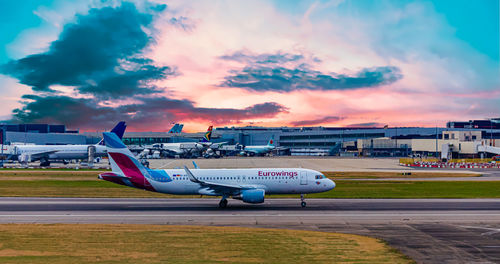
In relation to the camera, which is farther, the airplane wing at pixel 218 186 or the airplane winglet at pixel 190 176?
the airplane wing at pixel 218 186

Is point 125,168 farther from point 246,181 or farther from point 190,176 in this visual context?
point 246,181

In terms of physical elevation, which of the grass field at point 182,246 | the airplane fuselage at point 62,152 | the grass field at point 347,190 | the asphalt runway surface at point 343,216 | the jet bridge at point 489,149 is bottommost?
the grass field at point 182,246

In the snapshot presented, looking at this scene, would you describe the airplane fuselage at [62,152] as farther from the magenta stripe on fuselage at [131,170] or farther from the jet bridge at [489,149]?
the jet bridge at [489,149]

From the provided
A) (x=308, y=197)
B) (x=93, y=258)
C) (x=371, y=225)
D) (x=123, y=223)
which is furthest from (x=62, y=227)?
(x=308, y=197)

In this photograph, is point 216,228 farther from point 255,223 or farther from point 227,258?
point 227,258

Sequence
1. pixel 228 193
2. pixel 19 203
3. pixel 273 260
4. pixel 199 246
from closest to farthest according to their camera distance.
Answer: pixel 273 260 < pixel 199 246 < pixel 228 193 < pixel 19 203

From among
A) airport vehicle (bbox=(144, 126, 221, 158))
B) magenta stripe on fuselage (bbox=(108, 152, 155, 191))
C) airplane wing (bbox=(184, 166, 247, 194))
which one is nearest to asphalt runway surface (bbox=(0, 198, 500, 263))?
airplane wing (bbox=(184, 166, 247, 194))

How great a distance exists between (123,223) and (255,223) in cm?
933

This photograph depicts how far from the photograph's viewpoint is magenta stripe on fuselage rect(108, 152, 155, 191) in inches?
1506

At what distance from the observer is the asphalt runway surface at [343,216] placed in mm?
23891

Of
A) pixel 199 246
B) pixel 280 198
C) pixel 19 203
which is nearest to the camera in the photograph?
pixel 199 246

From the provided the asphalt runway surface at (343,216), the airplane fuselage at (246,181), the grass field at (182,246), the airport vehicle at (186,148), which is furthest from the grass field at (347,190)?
the airport vehicle at (186,148)

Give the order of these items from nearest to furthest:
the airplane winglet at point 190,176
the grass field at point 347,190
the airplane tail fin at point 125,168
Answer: the airplane winglet at point 190,176 < the airplane tail fin at point 125,168 < the grass field at point 347,190

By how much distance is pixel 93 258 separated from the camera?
818 inches
